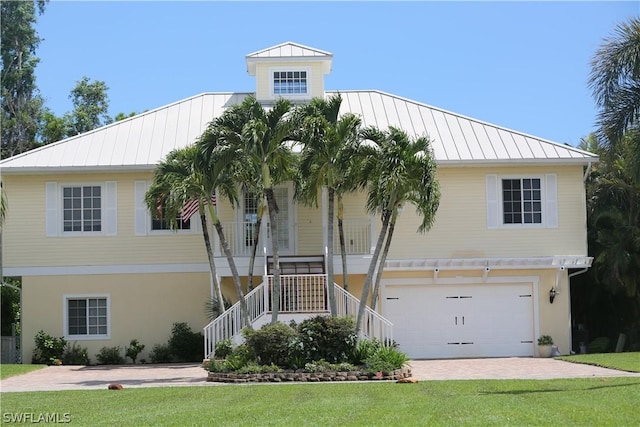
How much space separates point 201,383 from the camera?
20.0 m

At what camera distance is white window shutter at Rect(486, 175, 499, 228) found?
27797 millimetres

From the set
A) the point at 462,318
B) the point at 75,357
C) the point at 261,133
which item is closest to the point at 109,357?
the point at 75,357

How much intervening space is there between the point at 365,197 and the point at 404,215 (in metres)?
1.24

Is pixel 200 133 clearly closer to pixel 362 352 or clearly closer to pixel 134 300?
pixel 134 300

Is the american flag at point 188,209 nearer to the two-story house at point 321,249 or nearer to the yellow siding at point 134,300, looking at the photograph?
the two-story house at point 321,249

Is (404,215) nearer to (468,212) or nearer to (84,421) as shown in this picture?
(468,212)

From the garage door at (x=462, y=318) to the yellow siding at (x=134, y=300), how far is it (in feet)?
18.1

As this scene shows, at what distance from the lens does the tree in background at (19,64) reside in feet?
143

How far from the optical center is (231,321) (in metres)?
23.6

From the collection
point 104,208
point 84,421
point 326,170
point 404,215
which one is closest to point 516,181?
point 404,215

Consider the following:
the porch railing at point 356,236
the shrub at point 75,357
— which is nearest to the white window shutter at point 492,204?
the porch railing at point 356,236

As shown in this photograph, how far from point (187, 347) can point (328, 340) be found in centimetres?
716

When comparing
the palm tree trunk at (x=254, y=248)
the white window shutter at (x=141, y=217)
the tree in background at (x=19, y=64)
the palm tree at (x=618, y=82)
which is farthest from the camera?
the tree in background at (x=19, y=64)

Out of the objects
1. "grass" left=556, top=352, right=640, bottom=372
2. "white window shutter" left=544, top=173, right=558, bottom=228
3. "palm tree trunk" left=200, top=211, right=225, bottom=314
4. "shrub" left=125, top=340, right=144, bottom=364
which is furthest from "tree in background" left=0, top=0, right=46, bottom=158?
"grass" left=556, top=352, right=640, bottom=372
